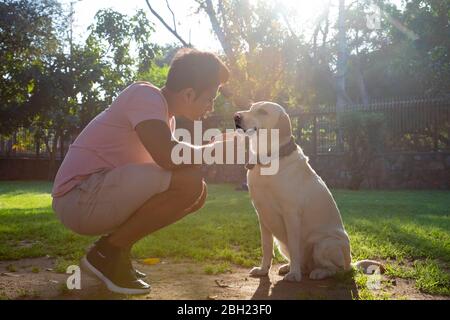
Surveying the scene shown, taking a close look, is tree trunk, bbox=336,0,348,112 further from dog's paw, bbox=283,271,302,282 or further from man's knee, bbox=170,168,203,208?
man's knee, bbox=170,168,203,208

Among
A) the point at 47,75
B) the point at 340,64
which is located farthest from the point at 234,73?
the point at 340,64

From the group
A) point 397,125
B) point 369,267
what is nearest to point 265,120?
point 369,267

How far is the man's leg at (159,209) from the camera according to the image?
2.96 meters

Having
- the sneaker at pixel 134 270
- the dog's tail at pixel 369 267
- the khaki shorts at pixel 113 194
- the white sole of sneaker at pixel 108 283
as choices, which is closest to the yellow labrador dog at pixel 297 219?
the dog's tail at pixel 369 267

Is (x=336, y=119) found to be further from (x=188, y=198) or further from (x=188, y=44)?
(x=188, y=198)

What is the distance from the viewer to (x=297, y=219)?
3.56 meters

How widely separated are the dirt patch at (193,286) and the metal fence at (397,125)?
1127 cm

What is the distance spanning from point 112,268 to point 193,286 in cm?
54

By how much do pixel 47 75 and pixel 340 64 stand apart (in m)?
12.1

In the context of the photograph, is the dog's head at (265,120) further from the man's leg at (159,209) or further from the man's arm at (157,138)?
the man's arm at (157,138)

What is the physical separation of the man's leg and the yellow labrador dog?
0.76m

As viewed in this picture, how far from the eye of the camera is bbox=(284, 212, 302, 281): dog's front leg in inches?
138

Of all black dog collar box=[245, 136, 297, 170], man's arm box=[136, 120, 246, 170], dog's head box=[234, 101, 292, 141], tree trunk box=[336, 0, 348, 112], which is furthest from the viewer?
tree trunk box=[336, 0, 348, 112]

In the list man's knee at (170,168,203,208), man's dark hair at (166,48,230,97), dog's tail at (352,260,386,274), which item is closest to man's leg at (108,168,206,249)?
man's knee at (170,168,203,208)
